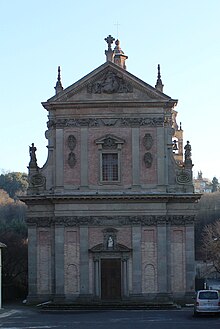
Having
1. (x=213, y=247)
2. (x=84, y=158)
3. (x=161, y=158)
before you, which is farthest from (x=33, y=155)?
(x=213, y=247)

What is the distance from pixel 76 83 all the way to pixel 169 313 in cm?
1442

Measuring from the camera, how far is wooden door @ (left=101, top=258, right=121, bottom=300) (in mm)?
42719

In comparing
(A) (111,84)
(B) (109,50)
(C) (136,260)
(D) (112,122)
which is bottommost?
(C) (136,260)

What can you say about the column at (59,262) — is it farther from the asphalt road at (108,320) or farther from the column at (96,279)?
the asphalt road at (108,320)

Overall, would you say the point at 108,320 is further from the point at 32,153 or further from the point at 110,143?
the point at 32,153

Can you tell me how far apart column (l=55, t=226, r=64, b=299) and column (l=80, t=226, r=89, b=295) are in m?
1.08

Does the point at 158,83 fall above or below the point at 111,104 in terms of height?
above

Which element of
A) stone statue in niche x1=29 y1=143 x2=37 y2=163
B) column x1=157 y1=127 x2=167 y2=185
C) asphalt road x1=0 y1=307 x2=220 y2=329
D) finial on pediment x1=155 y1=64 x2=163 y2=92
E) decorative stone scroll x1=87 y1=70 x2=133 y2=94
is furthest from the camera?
finial on pediment x1=155 y1=64 x2=163 y2=92

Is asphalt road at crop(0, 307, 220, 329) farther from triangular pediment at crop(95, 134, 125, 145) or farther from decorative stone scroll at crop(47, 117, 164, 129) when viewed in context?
decorative stone scroll at crop(47, 117, 164, 129)

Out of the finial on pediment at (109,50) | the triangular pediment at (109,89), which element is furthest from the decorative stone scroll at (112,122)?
the finial on pediment at (109,50)

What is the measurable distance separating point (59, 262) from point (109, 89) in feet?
33.9

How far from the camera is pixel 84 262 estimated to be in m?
42.5

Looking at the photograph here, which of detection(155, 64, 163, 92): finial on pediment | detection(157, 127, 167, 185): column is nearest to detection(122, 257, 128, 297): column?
detection(157, 127, 167, 185): column

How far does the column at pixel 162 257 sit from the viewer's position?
4222 cm
